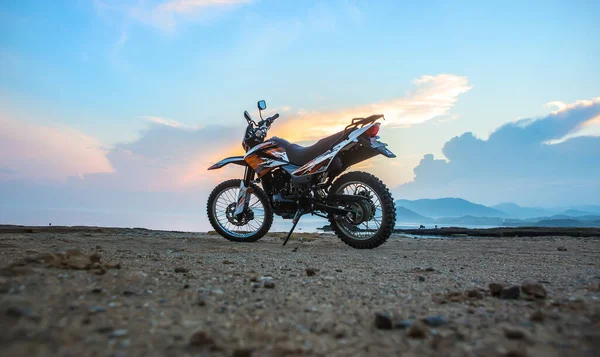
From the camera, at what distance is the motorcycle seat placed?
6.15 m

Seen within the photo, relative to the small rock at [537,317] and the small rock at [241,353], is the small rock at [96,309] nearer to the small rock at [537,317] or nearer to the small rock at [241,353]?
the small rock at [241,353]

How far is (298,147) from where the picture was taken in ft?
21.7

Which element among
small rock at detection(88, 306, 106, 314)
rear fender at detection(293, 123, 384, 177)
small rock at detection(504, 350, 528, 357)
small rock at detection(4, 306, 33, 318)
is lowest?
small rock at detection(504, 350, 528, 357)

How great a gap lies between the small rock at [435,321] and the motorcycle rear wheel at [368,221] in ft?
12.9

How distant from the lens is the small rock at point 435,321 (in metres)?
1.74

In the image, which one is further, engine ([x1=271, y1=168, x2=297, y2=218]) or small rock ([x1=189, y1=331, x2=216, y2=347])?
engine ([x1=271, y1=168, x2=297, y2=218])

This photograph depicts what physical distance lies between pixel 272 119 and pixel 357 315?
248 inches

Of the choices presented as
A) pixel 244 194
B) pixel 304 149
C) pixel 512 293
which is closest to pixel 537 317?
pixel 512 293

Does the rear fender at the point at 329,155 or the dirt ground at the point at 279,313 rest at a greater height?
the rear fender at the point at 329,155

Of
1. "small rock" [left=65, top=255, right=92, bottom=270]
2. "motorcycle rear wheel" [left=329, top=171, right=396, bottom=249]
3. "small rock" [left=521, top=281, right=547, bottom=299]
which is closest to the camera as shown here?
"small rock" [left=521, top=281, right=547, bottom=299]

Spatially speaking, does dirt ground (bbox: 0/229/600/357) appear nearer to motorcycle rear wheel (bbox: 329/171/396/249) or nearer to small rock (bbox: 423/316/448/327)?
small rock (bbox: 423/316/448/327)

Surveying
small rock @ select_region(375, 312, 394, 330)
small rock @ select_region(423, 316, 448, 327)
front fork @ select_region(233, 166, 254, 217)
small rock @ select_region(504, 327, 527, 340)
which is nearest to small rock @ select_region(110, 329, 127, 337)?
small rock @ select_region(375, 312, 394, 330)

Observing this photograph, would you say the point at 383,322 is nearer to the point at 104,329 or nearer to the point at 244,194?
the point at 104,329

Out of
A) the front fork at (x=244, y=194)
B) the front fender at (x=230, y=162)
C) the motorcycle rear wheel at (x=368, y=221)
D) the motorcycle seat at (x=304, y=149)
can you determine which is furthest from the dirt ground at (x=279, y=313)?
the front fender at (x=230, y=162)
